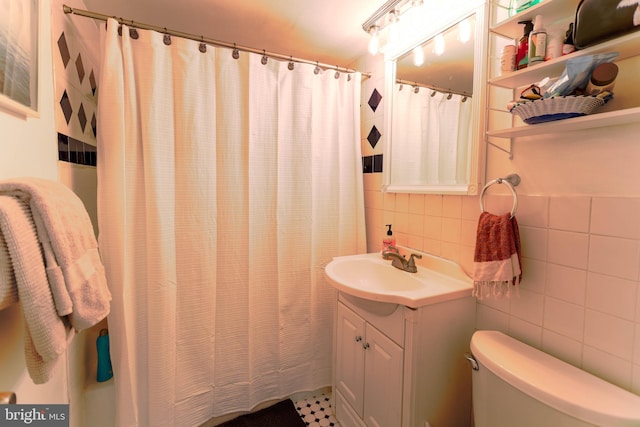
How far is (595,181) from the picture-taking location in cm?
81

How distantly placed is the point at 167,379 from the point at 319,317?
84cm

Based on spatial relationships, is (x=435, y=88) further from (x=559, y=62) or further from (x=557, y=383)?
(x=557, y=383)

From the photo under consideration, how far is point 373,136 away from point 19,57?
155 centimetres

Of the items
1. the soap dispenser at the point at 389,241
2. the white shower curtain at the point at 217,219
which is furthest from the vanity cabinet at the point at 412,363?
the white shower curtain at the point at 217,219

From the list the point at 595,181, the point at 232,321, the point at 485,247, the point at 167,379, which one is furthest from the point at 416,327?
the point at 167,379

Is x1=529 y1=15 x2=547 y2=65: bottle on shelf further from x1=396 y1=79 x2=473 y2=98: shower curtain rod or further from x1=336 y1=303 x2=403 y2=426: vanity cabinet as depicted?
x1=336 y1=303 x2=403 y2=426: vanity cabinet

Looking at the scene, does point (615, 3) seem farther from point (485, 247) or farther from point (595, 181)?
point (485, 247)

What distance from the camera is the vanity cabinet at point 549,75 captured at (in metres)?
0.70

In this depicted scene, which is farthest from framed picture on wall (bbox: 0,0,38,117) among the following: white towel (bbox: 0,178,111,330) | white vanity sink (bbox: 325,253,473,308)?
white vanity sink (bbox: 325,253,473,308)

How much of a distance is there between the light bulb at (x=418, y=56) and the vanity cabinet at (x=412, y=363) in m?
1.18

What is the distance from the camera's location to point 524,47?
899 millimetres

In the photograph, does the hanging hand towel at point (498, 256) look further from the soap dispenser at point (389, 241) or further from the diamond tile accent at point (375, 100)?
the diamond tile accent at point (375, 100)

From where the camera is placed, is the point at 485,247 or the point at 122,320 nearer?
the point at 485,247

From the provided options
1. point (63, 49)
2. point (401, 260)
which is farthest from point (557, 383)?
point (63, 49)
